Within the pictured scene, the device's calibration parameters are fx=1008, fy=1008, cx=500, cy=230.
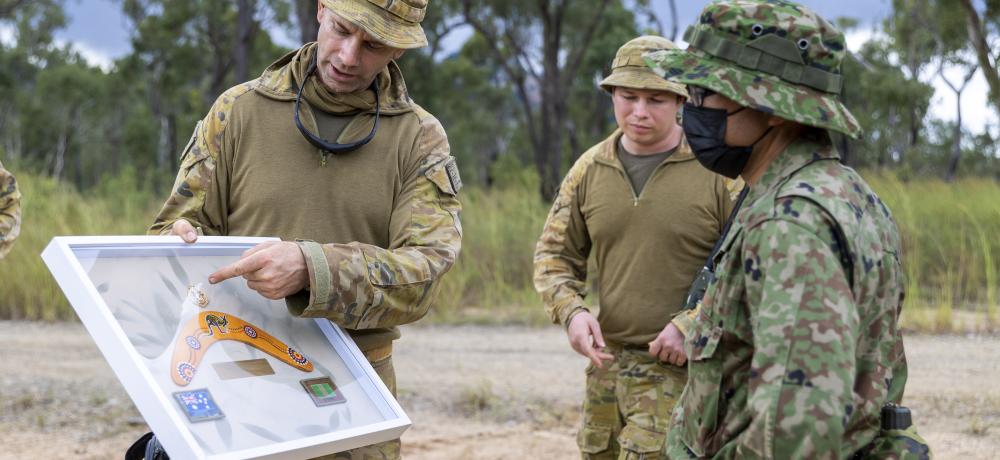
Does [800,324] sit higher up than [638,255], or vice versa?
[800,324]

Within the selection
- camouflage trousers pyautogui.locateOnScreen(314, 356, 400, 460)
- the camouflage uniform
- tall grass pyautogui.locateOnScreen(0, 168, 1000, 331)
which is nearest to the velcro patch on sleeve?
camouflage trousers pyautogui.locateOnScreen(314, 356, 400, 460)

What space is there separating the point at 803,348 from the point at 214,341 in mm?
1251

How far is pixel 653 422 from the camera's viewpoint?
3.53 metres

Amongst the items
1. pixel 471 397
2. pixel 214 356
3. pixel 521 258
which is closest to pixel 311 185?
pixel 214 356

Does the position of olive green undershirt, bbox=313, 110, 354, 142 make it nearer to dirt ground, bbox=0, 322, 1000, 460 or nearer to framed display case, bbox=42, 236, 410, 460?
framed display case, bbox=42, 236, 410, 460

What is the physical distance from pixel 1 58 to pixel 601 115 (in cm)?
2223

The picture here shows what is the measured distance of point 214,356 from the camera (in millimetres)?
2182

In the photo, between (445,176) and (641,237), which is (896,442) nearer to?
(445,176)

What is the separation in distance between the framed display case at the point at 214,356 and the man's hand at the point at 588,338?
125cm

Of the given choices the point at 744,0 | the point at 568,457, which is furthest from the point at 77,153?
the point at 744,0

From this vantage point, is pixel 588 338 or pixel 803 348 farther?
pixel 588 338

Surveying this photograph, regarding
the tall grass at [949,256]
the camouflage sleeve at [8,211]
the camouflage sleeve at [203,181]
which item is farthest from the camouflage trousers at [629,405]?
the tall grass at [949,256]

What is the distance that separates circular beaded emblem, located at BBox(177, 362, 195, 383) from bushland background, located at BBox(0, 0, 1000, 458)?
242cm

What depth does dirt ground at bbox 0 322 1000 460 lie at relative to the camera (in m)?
5.70
